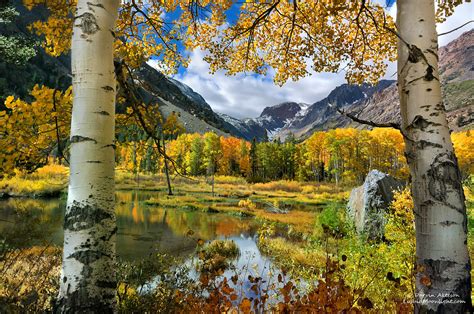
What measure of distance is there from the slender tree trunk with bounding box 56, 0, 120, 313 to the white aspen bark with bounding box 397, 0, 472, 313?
180cm

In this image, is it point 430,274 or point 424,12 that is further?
point 424,12

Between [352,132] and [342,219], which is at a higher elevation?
[352,132]

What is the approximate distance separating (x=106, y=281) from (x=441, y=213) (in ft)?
6.40

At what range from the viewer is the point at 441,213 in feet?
5.66

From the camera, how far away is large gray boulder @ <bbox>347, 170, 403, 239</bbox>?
13477 mm

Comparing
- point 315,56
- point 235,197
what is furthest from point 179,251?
point 235,197

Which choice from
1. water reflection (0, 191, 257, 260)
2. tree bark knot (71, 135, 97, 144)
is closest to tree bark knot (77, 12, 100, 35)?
tree bark knot (71, 135, 97, 144)

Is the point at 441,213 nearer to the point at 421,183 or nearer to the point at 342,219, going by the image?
the point at 421,183

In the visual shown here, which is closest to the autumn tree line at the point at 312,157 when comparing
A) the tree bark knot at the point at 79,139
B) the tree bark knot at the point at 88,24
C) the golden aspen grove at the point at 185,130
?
the golden aspen grove at the point at 185,130

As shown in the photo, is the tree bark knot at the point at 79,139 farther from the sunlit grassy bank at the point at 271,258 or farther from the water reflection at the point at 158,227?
the water reflection at the point at 158,227

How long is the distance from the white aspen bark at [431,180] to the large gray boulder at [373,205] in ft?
39.8

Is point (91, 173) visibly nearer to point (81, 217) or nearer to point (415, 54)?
point (81, 217)

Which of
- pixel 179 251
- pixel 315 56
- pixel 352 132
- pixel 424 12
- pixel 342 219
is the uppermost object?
pixel 352 132

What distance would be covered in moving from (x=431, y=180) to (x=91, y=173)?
6.58ft
